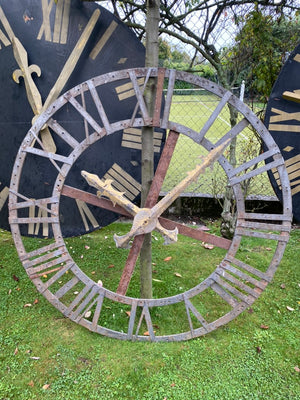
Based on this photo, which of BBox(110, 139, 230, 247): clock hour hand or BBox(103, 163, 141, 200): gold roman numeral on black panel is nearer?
BBox(110, 139, 230, 247): clock hour hand

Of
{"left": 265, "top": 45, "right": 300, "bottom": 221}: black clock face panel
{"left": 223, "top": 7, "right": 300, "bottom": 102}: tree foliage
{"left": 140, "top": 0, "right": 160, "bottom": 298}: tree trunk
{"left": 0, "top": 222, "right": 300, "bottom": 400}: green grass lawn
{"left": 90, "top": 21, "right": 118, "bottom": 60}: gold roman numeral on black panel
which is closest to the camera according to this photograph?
{"left": 0, "top": 222, "right": 300, "bottom": 400}: green grass lawn

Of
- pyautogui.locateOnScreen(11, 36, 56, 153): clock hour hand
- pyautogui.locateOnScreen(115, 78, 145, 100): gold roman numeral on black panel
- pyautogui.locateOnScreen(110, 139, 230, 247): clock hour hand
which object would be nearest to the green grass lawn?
pyautogui.locateOnScreen(110, 139, 230, 247): clock hour hand

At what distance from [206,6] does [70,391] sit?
381 cm

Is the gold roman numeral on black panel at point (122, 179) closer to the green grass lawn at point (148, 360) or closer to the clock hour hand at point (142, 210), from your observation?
the clock hour hand at point (142, 210)

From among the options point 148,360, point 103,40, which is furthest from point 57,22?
point 148,360

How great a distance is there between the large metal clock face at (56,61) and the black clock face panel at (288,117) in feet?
4.35

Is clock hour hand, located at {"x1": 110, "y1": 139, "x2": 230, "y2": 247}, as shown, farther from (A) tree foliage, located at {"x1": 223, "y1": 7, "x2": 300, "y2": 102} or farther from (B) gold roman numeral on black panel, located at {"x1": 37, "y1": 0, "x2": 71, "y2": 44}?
(B) gold roman numeral on black panel, located at {"x1": 37, "y1": 0, "x2": 71, "y2": 44}

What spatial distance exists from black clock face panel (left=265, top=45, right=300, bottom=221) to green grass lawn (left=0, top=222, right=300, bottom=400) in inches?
51.0

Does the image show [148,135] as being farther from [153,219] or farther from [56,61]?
[56,61]

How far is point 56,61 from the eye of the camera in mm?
2902

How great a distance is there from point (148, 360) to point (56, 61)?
2827 millimetres

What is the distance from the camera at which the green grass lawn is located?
2.03 metres

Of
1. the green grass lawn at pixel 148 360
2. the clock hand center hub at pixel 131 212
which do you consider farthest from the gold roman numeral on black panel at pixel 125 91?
the green grass lawn at pixel 148 360

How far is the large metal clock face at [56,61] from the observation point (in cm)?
278
